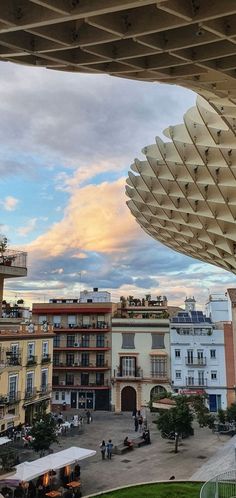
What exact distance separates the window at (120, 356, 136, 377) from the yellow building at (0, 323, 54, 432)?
11.9 metres

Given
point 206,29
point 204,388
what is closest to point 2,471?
point 206,29

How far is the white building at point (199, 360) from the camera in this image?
48.8 m

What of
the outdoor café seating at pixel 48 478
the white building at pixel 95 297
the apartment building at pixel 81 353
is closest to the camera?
the outdoor café seating at pixel 48 478

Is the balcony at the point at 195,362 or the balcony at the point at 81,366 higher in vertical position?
the balcony at the point at 195,362

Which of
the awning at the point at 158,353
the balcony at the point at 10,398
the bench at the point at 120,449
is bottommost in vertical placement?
the bench at the point at 120,449

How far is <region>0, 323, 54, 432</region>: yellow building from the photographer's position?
34.9 metres

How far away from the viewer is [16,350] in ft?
122

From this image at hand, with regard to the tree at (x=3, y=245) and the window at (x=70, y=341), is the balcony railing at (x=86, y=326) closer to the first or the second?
the window at (x=70, y=341)

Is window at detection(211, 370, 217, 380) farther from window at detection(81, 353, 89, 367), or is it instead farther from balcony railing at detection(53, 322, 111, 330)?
window at detection(81, 353, 89, 367)

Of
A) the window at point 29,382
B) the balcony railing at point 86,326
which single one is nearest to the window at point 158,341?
the balcony railing at point 86,326

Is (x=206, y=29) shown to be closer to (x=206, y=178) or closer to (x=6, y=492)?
(x=206, y=178)

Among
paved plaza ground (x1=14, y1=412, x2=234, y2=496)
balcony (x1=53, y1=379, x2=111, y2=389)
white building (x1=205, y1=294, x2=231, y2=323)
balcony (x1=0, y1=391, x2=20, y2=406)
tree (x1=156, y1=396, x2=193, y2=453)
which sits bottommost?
paved plaza ground (x1=14, y1=412, x2=234, y2=496)

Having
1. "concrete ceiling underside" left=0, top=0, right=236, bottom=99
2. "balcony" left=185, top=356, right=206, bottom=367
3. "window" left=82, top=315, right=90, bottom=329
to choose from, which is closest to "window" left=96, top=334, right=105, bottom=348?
"window" left=82, top=315, right=90, bottom=329

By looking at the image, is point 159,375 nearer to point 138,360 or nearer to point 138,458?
point 138,360
